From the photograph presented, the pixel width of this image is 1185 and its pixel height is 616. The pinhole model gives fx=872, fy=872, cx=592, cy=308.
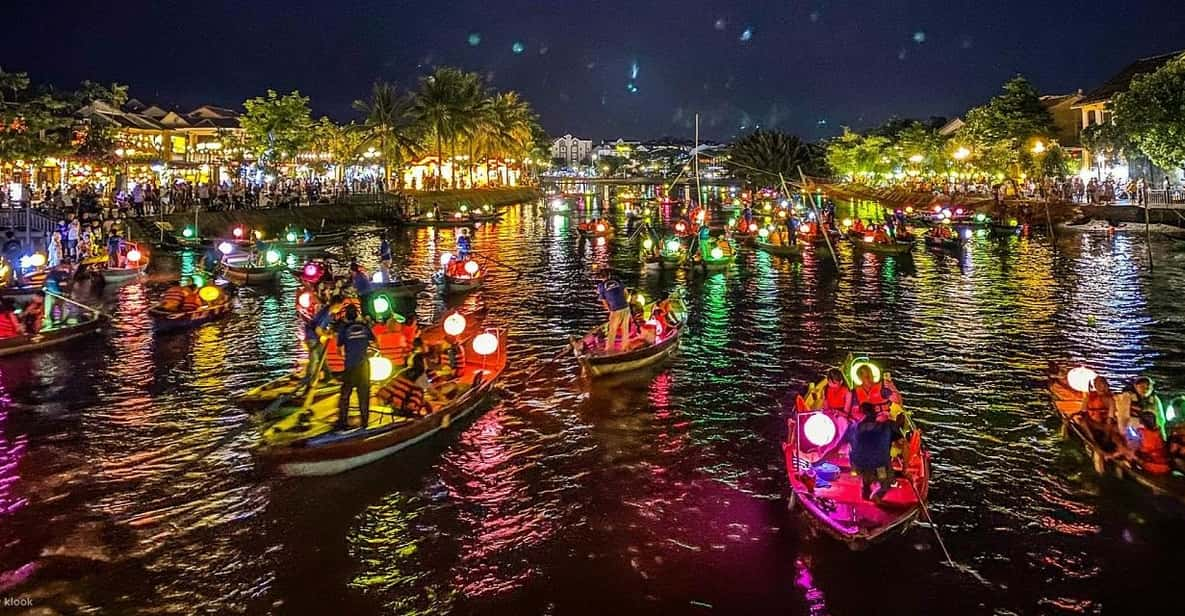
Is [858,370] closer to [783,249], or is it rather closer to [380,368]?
[380,368]

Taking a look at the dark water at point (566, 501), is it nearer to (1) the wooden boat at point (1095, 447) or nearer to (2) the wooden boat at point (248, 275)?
(1) the wooden boat at point (1095, 447)

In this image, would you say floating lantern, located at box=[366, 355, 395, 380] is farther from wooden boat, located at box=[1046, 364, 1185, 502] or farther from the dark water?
wooden boat, located at box=[1046, 364, 1185, 502]

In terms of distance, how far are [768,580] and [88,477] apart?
995cm

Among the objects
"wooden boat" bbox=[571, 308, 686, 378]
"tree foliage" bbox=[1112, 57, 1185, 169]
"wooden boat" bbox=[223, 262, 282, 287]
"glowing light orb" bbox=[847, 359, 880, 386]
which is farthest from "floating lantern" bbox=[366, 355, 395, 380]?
"tree foliage" bbox=[1112, 57, 1185, 169]

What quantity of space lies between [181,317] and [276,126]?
1995 inches

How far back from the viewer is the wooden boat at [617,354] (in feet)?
59.2

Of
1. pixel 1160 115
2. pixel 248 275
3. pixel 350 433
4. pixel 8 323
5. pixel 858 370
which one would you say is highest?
pixel 1160 115

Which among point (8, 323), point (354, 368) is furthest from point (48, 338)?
point (354, 368)

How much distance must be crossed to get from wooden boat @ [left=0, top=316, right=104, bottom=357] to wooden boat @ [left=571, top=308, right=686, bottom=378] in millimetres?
13036

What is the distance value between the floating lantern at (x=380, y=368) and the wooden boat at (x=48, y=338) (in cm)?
1201

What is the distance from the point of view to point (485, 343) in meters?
16.5

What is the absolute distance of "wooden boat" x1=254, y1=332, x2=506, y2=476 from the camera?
39.7 feet

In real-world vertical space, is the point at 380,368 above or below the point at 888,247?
below

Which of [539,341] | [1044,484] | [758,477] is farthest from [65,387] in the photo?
[1044,484]
